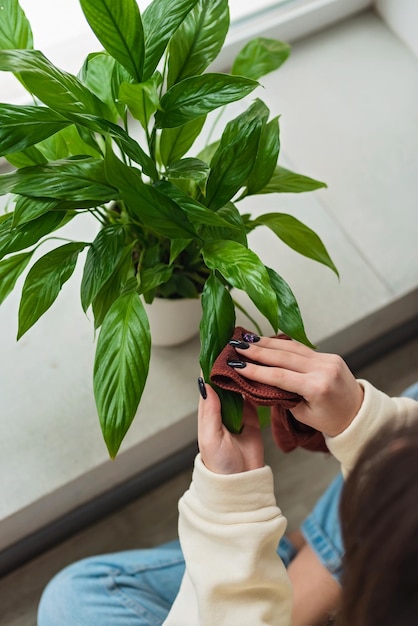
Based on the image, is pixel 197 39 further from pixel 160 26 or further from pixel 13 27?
pixel 13 27

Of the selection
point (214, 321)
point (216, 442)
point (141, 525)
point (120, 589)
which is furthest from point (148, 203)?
point (141, 525)

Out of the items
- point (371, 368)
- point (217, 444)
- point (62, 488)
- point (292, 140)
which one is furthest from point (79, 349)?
point (371, 368)

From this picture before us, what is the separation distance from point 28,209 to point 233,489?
334mm

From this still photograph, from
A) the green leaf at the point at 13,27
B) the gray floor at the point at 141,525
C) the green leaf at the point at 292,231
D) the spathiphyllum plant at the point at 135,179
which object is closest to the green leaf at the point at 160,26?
the spathiphyllum plant at the point at 135,179

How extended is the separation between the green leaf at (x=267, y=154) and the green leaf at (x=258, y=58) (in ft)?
0.31

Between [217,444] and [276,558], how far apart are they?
0.46 feet

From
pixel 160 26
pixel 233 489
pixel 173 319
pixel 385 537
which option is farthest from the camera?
pixel 173 319

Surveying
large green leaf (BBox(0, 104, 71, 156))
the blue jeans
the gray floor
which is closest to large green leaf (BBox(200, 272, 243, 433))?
large green leaf (BBox(0, 104, 71, 156))

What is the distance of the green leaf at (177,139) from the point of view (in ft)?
2.42

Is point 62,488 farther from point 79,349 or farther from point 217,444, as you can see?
point 217,444

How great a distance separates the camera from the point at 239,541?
2.40 ft

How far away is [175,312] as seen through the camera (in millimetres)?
863

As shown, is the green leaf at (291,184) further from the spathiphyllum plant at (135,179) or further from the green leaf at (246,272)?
the green leaf at (246,272)

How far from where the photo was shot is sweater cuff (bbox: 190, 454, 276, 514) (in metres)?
0.73
